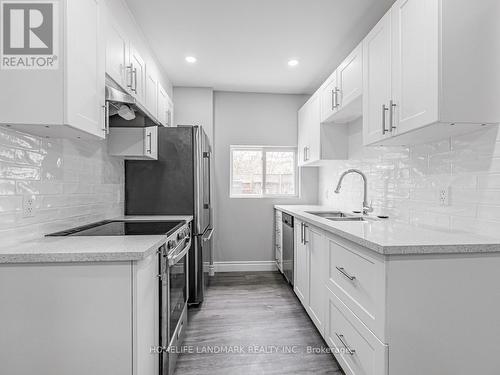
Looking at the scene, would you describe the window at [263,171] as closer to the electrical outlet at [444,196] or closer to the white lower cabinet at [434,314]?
the electrical outlet at [444,196]

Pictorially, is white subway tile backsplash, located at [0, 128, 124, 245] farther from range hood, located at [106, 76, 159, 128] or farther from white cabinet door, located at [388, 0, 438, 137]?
white cabinet door, located at [388, 0, 438, 137]

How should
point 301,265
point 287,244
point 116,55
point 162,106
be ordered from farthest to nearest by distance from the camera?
point 287,244 → point 162,106 → point 301,265 → point 116,55

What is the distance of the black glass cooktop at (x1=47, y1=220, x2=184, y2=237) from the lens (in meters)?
1.67

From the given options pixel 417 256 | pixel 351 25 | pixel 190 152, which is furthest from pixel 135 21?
pixel 417 256

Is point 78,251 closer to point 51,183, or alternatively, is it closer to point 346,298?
point 51,183

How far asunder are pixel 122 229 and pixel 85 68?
1.04 metres

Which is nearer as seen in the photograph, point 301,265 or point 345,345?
point 345,345

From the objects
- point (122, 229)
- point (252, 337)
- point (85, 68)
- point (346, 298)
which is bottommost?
point (252, 337)

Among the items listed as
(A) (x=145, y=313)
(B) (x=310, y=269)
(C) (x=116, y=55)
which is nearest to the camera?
(A) (x=145, y=313)

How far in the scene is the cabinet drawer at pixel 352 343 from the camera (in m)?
1.28

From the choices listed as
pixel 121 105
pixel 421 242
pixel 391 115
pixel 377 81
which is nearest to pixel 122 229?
pixel 121 105

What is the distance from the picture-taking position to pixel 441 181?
1767mm

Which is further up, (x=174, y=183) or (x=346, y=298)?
(x=174, y=183)

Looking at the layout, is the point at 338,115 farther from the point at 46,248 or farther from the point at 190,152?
the point at 46,248
